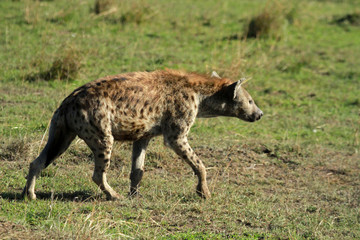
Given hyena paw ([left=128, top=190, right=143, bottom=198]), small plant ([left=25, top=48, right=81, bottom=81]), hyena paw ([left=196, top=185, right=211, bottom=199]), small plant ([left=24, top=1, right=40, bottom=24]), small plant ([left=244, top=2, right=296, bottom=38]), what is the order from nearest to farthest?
1. hyena paw ([left=128, top=190, right=143, bottom=198])
2. hyena paw ([left=196, top=185, right=211, bottom=199])
3. small plant ([left=25, top=48, right=81, bottom=81])
4. small plant ([left=24, top=1, right=40, bottom=24])
5. small plant ([left=244, top=2, right=296, bottom=38])

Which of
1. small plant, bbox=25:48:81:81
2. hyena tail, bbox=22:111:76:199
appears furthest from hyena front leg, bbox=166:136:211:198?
small plant, bbox=25:48:81:81

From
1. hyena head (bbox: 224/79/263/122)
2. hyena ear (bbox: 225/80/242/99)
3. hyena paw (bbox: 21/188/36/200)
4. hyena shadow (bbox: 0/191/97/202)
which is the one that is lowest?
hyena shadow (bbox: 0/191/97/202)

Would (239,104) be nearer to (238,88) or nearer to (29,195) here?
(238,88)

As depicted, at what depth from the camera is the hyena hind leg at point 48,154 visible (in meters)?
5.10

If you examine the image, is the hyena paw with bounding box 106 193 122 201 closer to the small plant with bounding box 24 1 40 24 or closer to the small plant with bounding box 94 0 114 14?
the small plant with bounding box 24 1 40 24

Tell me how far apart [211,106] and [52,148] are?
1.70 metres

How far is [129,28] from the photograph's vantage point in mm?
11023

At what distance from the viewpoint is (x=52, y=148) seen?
5152 mm

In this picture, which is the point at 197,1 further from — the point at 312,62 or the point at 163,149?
the point at 163,149

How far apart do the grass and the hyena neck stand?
72 centimetres

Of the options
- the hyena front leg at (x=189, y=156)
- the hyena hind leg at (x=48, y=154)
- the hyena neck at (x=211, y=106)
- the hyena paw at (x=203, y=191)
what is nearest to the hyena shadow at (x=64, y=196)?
the hyena hind leg at (x=48, y=154)

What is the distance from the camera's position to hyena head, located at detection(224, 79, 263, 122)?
6.12m

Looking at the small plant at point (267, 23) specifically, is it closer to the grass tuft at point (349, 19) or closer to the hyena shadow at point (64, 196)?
the grass tuft at point (349, 19)

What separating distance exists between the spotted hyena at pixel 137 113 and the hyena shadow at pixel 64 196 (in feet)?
0.54
